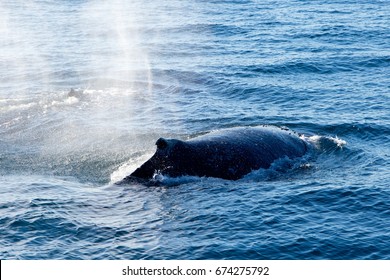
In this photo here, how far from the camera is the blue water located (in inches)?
700

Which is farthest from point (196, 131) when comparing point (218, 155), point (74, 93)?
point (74, 93)

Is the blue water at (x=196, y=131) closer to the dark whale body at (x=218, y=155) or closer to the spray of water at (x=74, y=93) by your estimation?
the spray of water at (x=74, y=93)

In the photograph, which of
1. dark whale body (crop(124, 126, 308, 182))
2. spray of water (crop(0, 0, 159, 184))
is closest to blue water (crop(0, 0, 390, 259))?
spray of water (crop(0, 0, 159, 184))

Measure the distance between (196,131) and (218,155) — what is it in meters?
7.25

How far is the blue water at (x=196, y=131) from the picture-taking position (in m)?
17.8

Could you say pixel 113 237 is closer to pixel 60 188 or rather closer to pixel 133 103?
pixel 60 188

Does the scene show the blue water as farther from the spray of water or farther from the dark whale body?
the dark whale body

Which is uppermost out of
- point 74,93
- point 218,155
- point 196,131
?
point 218,155

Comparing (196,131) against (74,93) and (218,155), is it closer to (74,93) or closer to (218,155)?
(218,155)

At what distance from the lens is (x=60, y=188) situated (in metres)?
21.6

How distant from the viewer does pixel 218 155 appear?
21.5 meters

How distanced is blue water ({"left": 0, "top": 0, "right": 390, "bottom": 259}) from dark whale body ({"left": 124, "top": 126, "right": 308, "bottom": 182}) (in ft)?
1.22

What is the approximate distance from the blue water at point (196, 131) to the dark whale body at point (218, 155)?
37cm

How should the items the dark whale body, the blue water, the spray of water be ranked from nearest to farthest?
the blue water → the dark whale body → the spray of water
